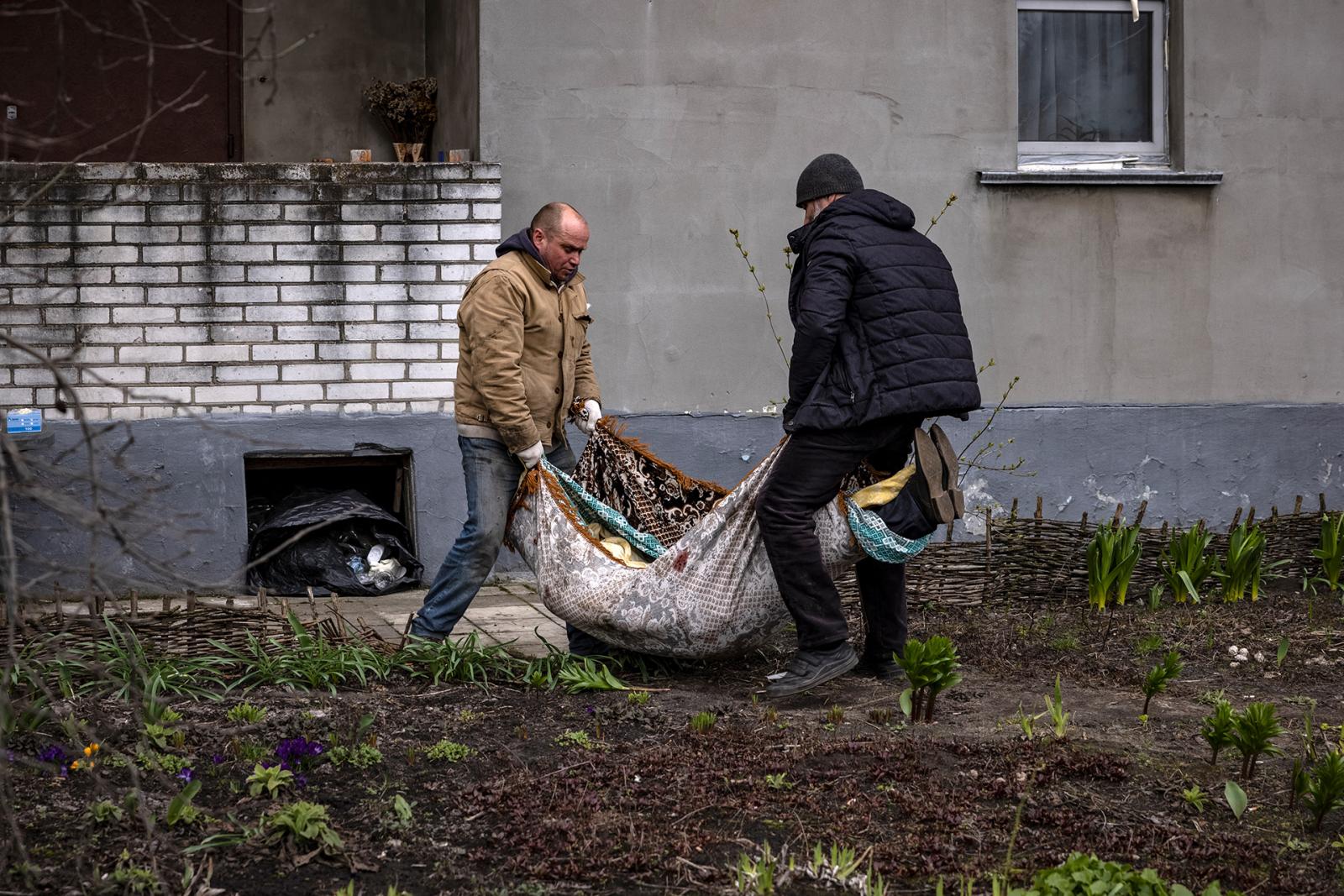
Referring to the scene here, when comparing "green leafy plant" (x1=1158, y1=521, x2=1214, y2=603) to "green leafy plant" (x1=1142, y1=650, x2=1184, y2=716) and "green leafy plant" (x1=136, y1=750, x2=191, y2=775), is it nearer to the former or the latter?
"green leafy plant" (x1=1142, y1=650, x2=1184, y2=716)

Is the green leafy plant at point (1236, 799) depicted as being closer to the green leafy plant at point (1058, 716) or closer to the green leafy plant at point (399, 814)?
the green leafy plant at point (1058, 716)

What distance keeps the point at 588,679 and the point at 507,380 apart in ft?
3.70

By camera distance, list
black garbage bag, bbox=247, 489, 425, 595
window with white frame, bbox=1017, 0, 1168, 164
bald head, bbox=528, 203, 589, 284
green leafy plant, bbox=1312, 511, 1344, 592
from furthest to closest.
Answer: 1. window with white frame, bbox=1017, 0, 1168, 164
2. black garbage bag, bbox=247, 489, 425, 595
3. green leafy plant, bbox=1312, 511, 1344, 592
4. bald head, bbox=528, 203, 589, 284

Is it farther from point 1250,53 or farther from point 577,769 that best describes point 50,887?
point 1250,53

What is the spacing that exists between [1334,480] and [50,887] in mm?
7357

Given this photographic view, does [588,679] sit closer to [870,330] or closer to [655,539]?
[655,539]

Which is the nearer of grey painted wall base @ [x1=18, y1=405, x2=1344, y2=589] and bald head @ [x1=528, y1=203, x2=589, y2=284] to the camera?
bald head @ [x1=528, y1=203, x2=589, y2=284]

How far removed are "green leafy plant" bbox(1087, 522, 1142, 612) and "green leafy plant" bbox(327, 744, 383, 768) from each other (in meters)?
3.79

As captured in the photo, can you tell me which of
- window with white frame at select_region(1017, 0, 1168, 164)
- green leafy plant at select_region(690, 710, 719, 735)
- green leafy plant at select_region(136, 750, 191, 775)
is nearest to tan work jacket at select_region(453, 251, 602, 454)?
green leafy plant at select_region(690, 710, 719, 735)

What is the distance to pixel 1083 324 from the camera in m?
8.06

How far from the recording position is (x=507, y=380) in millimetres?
5234

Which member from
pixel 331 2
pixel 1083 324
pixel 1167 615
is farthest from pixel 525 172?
pixel 1167 615

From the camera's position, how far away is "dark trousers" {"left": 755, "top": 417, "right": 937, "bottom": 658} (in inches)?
195

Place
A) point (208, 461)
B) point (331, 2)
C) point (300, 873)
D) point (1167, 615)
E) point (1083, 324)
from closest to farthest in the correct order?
point (300, 873) → point (1167, 615) → point (208, 461) → point (1083, 324) → point (331, 2)
